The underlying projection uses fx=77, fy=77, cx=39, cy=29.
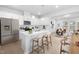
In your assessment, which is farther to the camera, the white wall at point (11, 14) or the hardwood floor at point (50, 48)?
the hardwood floor at point (50, 48)

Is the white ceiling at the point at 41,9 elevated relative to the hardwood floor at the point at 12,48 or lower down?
elevated

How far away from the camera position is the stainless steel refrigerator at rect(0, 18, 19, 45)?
1256mm

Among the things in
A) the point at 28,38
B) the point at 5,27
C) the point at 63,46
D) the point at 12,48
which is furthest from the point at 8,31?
the point at 63,46

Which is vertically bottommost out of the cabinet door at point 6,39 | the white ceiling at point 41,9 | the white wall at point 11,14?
the cabinet door at point 6,39

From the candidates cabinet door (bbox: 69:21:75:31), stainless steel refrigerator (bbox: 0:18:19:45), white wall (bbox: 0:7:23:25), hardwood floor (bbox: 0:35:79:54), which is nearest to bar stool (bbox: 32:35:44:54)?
hardwood floor (bbox: 0:35:79:54)

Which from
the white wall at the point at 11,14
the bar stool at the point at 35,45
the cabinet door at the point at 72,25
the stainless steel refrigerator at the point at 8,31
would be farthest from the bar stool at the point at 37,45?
the cabinet door at the point at 72,25

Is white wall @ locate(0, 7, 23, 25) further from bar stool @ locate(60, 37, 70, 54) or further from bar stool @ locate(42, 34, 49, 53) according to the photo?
bar stool @ locate(60, 37, 70, 54)

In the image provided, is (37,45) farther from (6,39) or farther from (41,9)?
(41,9)

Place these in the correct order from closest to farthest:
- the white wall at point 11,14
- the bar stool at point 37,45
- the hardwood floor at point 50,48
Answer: the white wall at point 11,14 → the hardwood floor at point 50,48 → the bar stool at point 37,45

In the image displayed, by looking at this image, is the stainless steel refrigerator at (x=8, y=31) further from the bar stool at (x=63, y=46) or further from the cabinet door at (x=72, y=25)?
the cabinet door at (x=72, y=25)

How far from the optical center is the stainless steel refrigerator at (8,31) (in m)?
1.26

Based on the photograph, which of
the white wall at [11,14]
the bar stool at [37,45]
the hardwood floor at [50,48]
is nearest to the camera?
the white wall at [11,14]
